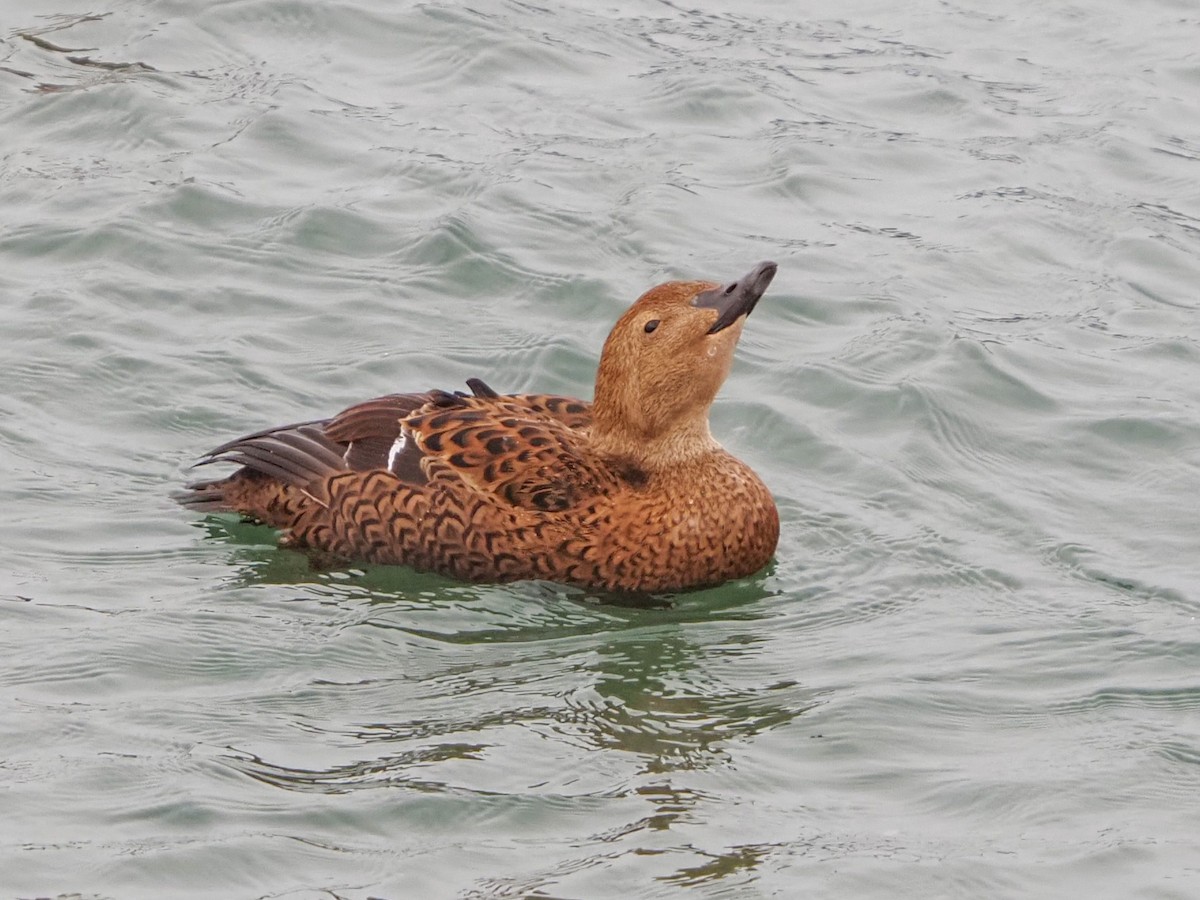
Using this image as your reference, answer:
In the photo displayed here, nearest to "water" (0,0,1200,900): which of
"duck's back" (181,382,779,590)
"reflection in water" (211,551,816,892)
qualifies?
"reflection in water" (211,551,816,892)

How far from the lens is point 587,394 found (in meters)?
11.3

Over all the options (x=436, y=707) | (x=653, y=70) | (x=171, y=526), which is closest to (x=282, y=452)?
(x=171, y=526)

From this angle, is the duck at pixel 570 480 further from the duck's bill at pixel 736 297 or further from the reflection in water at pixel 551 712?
the reflection in water at pixel 551 712

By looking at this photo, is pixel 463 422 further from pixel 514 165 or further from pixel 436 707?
pixel 514 165

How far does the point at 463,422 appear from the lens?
9344mm

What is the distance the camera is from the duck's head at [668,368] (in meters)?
9.10

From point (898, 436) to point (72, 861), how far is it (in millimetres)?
5379

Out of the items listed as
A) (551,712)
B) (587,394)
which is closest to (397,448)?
(551,712)

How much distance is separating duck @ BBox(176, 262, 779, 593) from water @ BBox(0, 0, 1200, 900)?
188 mm

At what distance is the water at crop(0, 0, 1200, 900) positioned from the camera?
7.06 meters

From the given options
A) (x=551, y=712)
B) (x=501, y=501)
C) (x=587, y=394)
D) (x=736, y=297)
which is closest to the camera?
(x=551, y=712)

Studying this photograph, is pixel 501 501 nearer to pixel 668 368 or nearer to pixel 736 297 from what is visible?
pixel 668 368

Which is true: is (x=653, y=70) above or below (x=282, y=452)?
above

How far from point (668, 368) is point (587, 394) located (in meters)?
2.15
